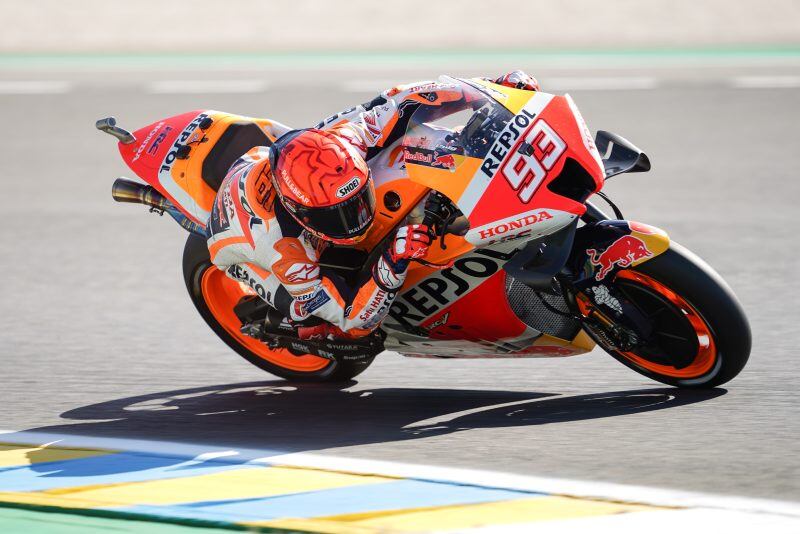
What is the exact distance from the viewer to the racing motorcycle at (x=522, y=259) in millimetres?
4859

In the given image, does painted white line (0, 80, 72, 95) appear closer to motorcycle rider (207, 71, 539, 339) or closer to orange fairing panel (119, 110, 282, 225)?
orange fairing panel (119, 110, 282, 225)

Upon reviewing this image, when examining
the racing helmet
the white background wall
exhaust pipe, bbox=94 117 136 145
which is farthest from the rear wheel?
the white background wall

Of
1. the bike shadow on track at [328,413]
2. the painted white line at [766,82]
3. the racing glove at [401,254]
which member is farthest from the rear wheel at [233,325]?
the painted white line at [766,82]

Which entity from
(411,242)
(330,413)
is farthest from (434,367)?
(411,242)

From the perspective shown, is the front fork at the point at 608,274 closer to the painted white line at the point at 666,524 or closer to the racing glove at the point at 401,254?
the racing glove at the point at 401,254

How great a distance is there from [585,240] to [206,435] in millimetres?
1812

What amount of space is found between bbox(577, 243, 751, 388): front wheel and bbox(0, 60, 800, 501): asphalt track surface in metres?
0.14

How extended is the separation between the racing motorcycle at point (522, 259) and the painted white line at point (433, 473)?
2.42 ft

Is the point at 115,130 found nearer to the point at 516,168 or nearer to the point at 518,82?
the point at 518,82

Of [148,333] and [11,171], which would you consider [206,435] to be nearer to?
[148,333]

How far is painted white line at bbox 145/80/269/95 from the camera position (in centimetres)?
1361

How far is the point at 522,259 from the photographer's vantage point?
16.5 ft

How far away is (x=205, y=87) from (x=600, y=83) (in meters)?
4.30

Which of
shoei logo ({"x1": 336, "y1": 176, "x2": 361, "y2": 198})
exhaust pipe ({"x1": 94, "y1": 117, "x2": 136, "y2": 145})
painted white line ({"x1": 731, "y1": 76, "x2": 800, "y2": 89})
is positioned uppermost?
painted white line ({"x1": 731, "y1": 76, "x2": 800, "y2": 89})
